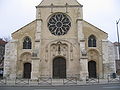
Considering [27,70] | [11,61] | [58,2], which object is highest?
[58,2]

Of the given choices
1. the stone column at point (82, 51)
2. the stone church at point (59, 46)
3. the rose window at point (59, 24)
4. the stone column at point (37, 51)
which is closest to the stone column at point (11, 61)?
the stone church at point (59, 46)

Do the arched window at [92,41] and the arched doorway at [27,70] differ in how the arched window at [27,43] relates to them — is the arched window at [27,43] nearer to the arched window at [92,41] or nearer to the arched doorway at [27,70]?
the arched doorway at [27,70]

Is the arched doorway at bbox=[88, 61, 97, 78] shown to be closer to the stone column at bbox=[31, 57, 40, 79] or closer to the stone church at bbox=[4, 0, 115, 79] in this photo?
the stone church at bbox=[4, 0, 115, 79]

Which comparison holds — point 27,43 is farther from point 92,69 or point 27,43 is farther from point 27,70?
point 92,69

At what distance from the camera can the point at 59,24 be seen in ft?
107

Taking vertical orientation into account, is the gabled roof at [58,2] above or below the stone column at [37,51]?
above

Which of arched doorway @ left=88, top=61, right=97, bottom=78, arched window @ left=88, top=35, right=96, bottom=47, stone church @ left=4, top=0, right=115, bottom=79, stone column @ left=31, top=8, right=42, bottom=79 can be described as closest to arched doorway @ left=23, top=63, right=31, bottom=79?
stone church @ left=4, top=0, right=115, bottom=79

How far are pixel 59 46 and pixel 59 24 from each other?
3907 millimetres

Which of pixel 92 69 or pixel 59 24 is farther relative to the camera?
pixel 59 24

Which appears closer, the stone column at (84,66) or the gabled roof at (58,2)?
the stone column at (84,66)

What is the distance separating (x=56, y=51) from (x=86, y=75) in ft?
20.3

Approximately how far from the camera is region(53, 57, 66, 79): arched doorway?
101 ft

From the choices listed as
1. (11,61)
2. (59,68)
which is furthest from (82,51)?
(11,61)

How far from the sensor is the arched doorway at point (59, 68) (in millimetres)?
30656
